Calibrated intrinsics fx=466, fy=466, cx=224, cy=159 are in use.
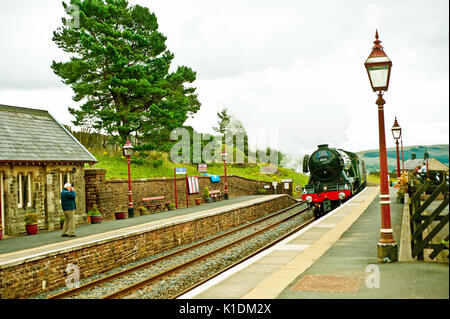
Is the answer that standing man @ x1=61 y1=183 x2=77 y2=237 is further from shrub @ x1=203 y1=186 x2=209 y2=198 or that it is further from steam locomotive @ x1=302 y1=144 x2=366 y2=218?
shrub @ x1=203 y1=186 x2=209 y2=198

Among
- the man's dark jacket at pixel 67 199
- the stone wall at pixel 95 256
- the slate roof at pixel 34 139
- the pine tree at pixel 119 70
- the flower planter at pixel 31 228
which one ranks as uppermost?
the pine tree at pixel 119 70

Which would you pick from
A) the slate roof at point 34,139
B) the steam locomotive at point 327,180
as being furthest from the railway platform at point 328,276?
the slate roof at point 34,139

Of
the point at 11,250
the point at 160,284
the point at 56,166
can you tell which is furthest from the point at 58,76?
the point at 160,284

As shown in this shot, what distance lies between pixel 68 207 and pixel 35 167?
373 cm

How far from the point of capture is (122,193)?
24578 millimetres

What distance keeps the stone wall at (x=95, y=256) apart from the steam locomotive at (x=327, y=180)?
5.15 metres

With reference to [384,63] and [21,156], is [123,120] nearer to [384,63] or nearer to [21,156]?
[21,156]

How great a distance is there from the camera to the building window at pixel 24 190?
57.2 ft

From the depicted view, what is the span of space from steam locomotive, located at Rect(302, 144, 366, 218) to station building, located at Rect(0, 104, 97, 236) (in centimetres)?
→ 1096

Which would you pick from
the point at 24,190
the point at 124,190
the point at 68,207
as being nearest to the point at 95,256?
the point at 68,207
